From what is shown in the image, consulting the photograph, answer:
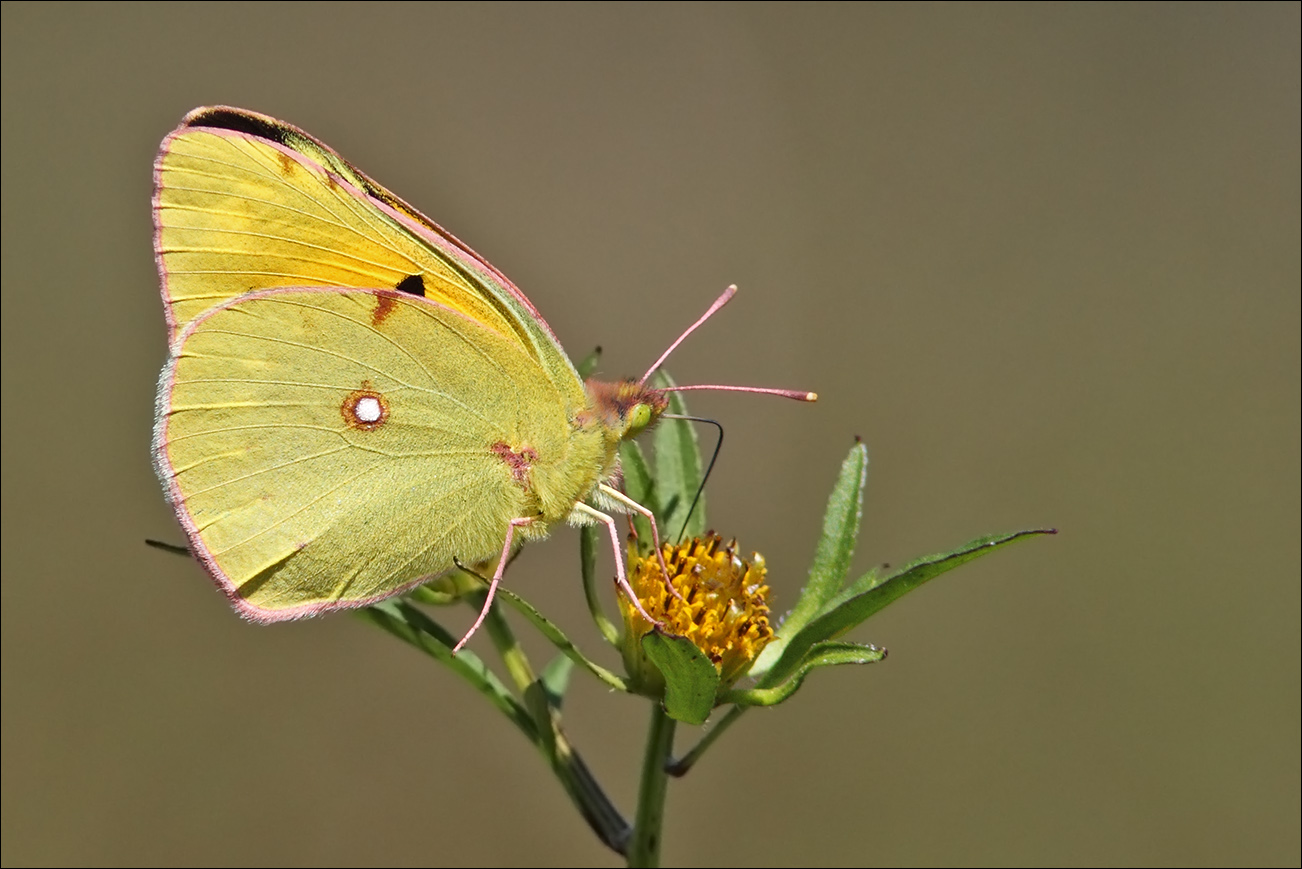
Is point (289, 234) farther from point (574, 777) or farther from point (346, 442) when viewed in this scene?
point (574, 777)

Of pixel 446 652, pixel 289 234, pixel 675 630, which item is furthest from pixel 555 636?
pixel 289 234

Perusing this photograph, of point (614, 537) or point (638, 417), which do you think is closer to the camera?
point (614, 537)

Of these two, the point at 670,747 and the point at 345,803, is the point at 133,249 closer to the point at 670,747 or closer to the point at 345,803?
the point at 345,803

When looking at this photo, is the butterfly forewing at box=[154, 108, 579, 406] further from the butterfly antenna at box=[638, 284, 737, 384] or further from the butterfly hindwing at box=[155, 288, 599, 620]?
the butterfly antenna at box=[638, 284, 737, 384]

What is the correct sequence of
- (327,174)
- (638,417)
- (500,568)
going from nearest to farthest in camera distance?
(500,568) < (327,174) < (638,417)

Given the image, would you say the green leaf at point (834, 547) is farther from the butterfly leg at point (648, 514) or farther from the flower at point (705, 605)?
the butterfly leg at point (648, 514)
